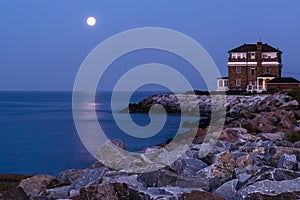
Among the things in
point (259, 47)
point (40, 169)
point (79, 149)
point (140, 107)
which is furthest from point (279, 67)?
point (40, 169)

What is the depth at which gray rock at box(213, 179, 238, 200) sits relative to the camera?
14.8ft

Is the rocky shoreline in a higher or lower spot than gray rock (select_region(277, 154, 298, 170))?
lower

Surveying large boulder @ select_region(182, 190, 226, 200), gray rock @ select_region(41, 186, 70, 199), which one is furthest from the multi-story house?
large boulder @ select_region(182, 190, 226, 200)

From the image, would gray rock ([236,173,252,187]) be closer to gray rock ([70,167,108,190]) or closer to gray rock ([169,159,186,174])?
gray rock ([169,159,186,174])

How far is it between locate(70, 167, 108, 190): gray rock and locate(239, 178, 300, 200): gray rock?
196 centimetres

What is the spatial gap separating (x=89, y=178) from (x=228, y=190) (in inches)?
72.7

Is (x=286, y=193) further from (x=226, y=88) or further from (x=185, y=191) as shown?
(x=226, y=88)

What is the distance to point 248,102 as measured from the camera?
3153 cm

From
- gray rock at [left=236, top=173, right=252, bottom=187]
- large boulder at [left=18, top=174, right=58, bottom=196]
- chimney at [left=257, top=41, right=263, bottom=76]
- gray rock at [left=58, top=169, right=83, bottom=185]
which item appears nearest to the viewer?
gray rock at [left=236, top=173, right=252, bottom=187]

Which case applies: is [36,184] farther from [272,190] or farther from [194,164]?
[272,190]

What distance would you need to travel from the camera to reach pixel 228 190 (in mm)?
4590

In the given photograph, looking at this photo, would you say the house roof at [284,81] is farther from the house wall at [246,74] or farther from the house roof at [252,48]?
the house roof at [252,48]

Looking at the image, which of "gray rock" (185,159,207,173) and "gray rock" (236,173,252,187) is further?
"gray rock" (185,159,207,173)

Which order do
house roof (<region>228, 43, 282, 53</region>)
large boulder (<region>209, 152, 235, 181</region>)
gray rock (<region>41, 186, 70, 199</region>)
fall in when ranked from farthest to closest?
house roof (<region>228, 43, 282, 53</region>) → gray rock (<region>41, 186, 70, 199</region>) → large boulder (<region>209, 152, 235, 181</region>)
